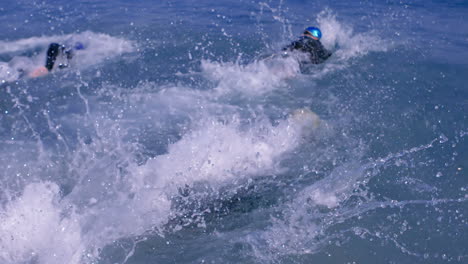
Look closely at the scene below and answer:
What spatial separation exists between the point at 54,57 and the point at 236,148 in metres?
5.16

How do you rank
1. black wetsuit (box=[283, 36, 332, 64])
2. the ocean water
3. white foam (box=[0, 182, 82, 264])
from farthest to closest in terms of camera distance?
black wetsuit (box=[283, 36, 332, 64]) < the ocean water < white foam (box=[0, 182, 82, 264])

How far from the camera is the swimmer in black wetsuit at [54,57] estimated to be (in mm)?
8516

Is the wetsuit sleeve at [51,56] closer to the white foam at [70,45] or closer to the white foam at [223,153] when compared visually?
the white foam at [70,45]

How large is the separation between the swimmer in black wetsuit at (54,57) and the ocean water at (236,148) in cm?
25

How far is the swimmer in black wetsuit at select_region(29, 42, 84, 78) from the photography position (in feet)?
27.9

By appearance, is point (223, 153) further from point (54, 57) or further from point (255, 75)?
point (54, 57)

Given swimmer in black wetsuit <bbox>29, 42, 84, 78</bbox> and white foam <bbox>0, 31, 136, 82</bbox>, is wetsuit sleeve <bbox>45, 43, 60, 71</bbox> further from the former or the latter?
white foam <bbox>0, 31, 136, 82</bbox>

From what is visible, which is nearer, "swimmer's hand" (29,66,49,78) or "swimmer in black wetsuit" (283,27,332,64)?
"swimmer in black wetsuit" (283,27,332,64)

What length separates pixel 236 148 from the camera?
5906 mm

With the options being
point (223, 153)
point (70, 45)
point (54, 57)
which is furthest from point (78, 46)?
point (223, 153)

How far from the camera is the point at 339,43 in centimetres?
977

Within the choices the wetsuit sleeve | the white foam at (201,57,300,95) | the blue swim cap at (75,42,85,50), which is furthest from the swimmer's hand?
the white foam at (201,57,300,95)

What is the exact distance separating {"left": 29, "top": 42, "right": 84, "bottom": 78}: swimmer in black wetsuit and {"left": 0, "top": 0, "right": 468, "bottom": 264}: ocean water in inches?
10.0

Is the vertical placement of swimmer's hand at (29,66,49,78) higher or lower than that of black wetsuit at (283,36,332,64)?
lower
